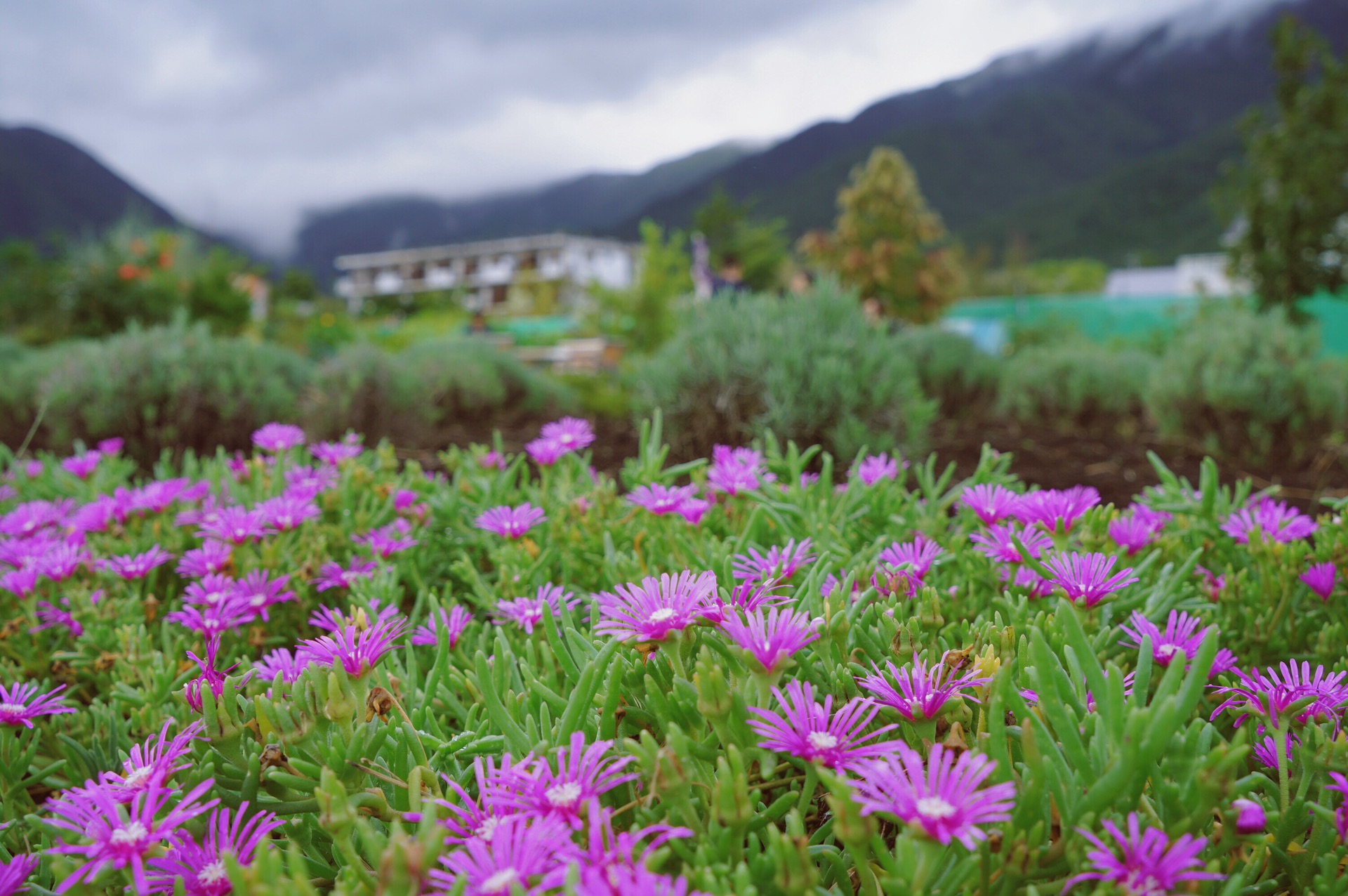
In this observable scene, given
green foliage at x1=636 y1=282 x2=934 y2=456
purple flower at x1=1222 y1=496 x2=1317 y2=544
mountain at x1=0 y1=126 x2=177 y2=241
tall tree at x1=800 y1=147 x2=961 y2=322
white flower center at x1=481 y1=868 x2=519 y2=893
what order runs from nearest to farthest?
→ 1. white flower center at x1=481 y1=868 x2=519 y2=893
2. purple flower at x1=1222 y1=496 x2=1317 y2=544
3. green foliage at x1=636 y1=282 x2=934 y2=456
4. tall tree at x1=800 y1=147 x2=961 y2=322
5. mountain at x1=0 y1=126 x2=177 y2=241

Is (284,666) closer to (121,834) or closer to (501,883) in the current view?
(121,834)

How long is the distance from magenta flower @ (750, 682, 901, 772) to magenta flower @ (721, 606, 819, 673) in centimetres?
2

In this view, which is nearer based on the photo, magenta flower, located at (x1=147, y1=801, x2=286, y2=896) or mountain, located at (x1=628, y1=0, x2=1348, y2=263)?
magenta flower, located at (x1=147, y1=801, x2=286, y2=896)

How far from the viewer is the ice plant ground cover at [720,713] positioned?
55 cm

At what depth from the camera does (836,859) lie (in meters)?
0.65

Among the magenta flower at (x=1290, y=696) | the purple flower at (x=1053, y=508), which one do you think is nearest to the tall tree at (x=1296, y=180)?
the purple flower at (x=1053, y=508)

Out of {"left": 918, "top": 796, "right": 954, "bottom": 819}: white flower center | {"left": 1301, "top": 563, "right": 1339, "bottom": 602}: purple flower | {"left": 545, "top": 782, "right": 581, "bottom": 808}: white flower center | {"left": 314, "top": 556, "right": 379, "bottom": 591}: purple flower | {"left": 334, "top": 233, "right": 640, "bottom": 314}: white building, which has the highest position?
{"left": 334, "top": 233, "right": 640, "bottom": 314}: white building

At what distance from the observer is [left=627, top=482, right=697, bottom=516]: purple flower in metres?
1.24

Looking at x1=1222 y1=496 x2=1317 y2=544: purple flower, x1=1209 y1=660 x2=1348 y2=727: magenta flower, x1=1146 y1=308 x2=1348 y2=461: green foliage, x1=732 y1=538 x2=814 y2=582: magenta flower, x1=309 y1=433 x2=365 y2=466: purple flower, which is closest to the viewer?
x1=1209 y1=660 x2=1348 y2=727: magenta flower

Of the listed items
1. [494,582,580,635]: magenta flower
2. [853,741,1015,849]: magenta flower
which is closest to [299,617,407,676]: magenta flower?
[494,582,580,635]: magenta flower

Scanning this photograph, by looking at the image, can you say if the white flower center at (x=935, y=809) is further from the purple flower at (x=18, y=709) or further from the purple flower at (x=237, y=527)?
the purple flower at (x=237, y=527)

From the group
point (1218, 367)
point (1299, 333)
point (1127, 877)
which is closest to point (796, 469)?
point (1127, 877)

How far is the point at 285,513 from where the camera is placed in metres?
1.40

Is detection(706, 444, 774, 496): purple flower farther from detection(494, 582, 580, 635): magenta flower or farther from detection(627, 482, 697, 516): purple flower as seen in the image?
detection(494, 582, 580, 635): magenta flower
